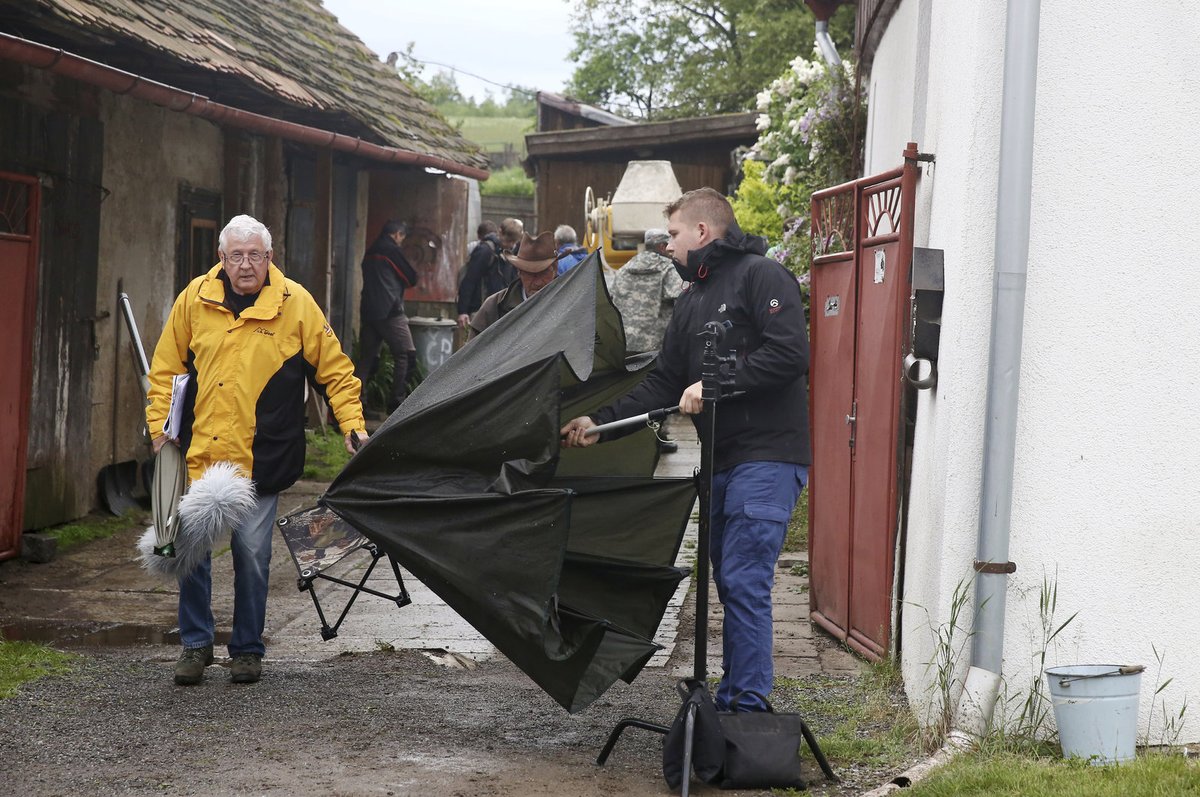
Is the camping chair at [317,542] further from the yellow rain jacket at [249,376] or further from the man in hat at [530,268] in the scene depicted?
the man in hat at [530,268]

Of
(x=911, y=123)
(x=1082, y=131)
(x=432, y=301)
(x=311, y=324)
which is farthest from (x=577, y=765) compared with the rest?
(x=432, y=301)

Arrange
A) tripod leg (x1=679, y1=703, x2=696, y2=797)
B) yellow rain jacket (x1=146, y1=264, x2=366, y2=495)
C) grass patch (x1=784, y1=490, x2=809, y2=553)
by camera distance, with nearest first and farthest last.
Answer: tripod leg (x1=679, y1=703, x2=696, y2=797), yellow rain jacket (x1=146, y1=264, x2=366, y2=495), grass patch (x1=784, y1=490, x2=809, y2=553)

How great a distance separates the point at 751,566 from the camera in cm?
497

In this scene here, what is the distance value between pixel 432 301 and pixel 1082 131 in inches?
528

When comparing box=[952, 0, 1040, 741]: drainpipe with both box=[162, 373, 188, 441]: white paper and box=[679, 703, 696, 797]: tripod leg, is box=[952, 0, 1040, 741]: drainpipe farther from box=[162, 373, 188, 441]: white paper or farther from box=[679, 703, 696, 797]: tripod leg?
box=[162, 373, 188, 441]: white paper

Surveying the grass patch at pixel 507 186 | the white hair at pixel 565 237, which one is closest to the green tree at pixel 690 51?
the grass patch at pixel 507 186

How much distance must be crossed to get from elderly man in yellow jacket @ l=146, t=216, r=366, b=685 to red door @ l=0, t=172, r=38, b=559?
2.82 m

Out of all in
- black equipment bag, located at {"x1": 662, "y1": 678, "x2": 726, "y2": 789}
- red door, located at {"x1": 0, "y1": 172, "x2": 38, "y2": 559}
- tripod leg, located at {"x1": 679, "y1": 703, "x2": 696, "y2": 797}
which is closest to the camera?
tripod leg, located at {"x1": 679, "y1": 703, "x2": 696, "y2": 797}

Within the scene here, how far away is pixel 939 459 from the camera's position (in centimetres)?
523

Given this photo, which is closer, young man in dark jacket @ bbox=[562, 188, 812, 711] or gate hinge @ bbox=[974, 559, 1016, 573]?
gate hinge @ bbox=[974, 559, 1016, 573]

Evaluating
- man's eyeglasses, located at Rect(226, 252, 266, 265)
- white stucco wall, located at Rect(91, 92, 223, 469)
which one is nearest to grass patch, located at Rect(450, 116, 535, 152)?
white stucco wall, located at Rect(91, 92, 223, 469)

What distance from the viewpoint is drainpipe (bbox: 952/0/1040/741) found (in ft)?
15.6

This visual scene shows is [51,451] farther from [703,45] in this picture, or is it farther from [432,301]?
[703,45]

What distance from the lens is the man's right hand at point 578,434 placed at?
5004 millimetres
